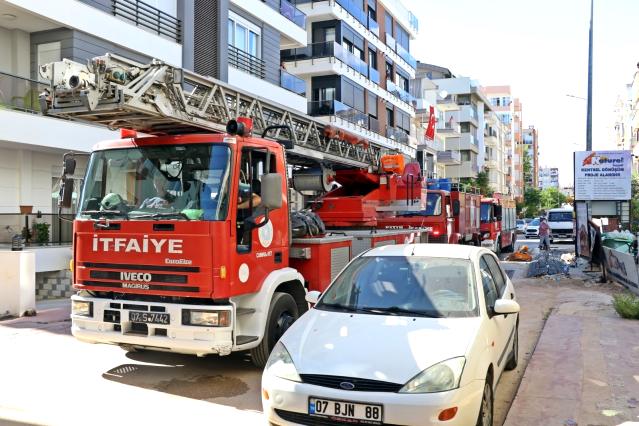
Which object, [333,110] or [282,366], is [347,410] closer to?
[282,366]

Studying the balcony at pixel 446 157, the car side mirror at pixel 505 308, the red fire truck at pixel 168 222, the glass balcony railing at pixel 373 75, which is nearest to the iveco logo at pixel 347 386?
the car side mirror at pixel 505 308

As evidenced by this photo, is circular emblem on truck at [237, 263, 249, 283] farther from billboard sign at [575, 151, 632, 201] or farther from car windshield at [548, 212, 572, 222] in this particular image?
car windshield at [548, 212, 572, 222]

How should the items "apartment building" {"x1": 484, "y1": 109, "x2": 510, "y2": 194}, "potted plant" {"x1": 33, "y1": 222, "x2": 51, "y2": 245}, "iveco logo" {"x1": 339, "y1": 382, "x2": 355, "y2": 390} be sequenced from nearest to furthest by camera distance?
"iveco logo" {"x1": 339, "y1": 382, "x2": 355, "y2": 390} < "potted plant" {"x1": 33, "y1": 222, "x2": 51, "y2": 245} < "apartment building" {"x1": 484, "y1": 109, "x2": 510, "y2": 194}

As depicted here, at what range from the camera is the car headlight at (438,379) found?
13.0 feet

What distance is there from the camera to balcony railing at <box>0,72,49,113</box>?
46.0 ft

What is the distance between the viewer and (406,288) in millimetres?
5305

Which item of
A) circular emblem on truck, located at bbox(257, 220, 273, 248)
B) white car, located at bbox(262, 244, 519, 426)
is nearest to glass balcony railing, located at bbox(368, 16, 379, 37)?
circular emblem on truck, located at bbox(257, 220, 273, 248)

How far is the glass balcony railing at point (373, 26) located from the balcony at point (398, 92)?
136 inches

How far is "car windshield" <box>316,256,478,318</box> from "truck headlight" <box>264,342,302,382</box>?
83 centimetres

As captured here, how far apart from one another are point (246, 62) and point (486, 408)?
720 inches

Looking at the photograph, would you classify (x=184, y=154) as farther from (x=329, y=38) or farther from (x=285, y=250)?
(x=329, y=38)

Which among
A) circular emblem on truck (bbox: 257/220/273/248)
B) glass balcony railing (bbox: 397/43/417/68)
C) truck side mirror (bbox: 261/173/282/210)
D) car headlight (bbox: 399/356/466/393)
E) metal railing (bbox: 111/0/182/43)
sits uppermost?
glass balcony railing (bbox: 397/43/417/68)

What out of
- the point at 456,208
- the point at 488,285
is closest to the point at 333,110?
the point at 456,208

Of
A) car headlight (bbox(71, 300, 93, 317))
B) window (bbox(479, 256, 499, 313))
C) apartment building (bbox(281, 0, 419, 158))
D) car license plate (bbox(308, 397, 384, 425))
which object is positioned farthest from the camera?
apartment building (bbox(281, 0, 419, 158))
